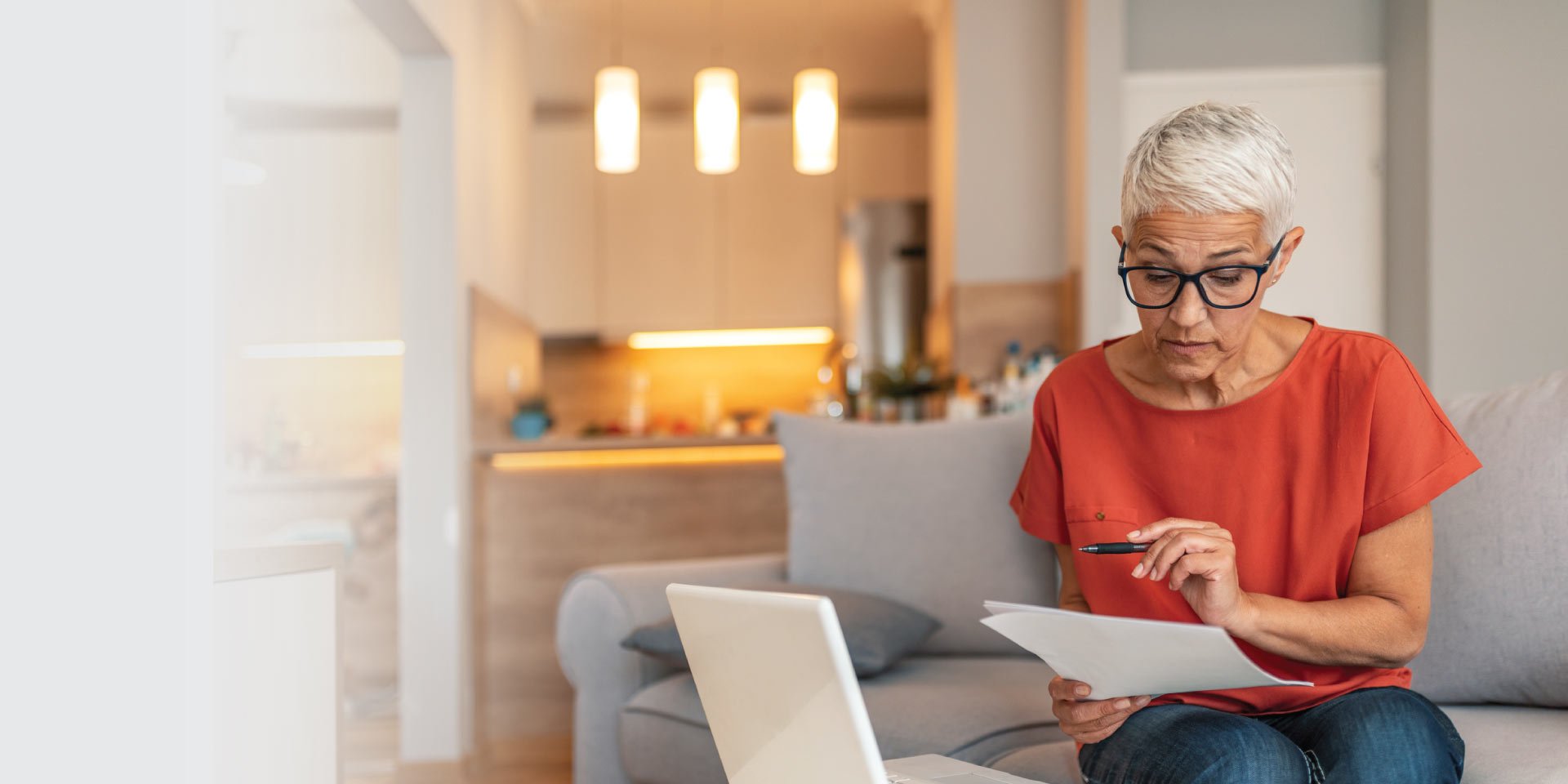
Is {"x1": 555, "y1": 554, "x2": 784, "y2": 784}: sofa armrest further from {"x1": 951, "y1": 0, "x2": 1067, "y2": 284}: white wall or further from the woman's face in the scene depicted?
{"x1": 951, "y1": 0, "x2": 1067, "y2": 284}: white wall

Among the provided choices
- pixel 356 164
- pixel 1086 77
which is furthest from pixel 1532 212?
pixel 356 164

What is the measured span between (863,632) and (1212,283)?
920mm

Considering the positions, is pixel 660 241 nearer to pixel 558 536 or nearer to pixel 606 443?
pixel 606 443

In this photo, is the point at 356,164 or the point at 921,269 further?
the point at 921,269

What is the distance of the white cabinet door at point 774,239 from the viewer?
6.05m

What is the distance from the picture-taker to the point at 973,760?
5.71ft

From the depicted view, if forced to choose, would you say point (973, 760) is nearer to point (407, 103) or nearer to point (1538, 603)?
point (1538, 603)

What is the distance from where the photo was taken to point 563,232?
5949mm

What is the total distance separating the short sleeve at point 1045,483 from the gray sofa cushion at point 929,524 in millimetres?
601

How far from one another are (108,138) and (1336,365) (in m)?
1.34

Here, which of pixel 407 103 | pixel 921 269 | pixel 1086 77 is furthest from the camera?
pixel 921 269

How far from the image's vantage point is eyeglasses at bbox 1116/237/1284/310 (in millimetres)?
1322

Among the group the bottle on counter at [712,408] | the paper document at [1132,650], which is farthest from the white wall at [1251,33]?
the paper document at [1132,650]

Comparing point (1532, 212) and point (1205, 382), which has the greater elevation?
point (1532, 212)
